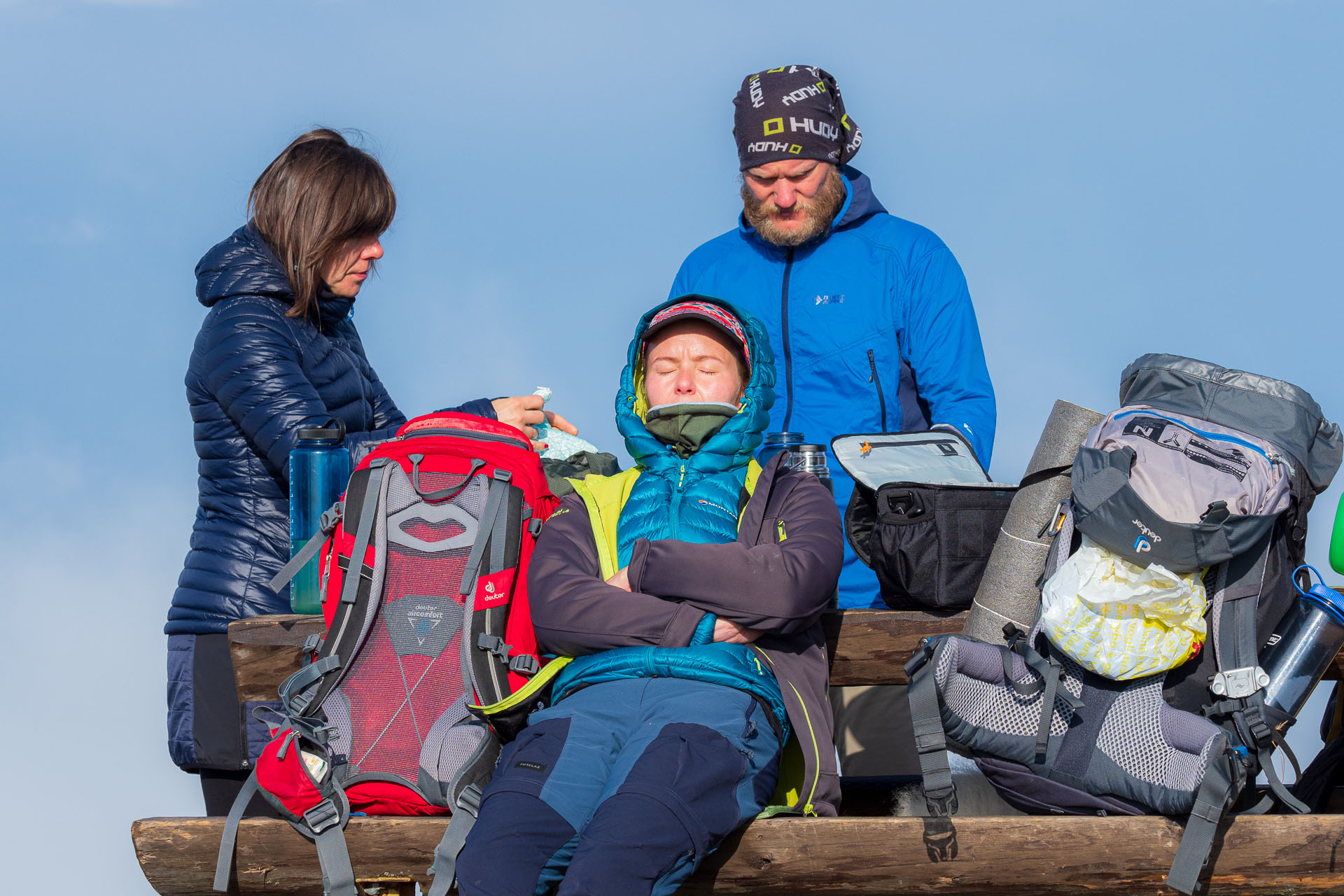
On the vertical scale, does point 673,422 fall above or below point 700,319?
below

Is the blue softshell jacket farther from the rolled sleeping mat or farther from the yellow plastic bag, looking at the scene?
the yellow plastic bag

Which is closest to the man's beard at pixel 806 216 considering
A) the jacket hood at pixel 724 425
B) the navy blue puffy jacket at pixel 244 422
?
the jacket hood at pixel 724 425

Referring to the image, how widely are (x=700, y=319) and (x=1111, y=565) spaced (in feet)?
4.78

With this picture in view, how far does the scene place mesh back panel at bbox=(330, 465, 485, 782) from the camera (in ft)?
11.1

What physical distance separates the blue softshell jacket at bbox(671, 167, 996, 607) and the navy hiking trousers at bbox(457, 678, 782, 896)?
1.57 m

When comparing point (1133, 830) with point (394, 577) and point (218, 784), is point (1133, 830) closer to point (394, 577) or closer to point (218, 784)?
point (394, 577)

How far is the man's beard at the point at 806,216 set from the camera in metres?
4.85

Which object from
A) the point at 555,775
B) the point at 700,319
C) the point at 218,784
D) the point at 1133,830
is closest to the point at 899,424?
the point at 700,319

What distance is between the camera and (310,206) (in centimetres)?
421

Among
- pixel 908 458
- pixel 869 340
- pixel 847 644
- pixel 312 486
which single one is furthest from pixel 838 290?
pixel 312 486

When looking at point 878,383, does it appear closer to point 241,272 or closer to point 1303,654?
point 1303,654

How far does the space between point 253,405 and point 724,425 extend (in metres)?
1.57

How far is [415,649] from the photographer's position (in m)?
3.47

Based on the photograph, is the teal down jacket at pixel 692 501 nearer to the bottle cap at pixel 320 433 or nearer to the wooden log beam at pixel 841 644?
the wooden log beam at pixel 841 644
